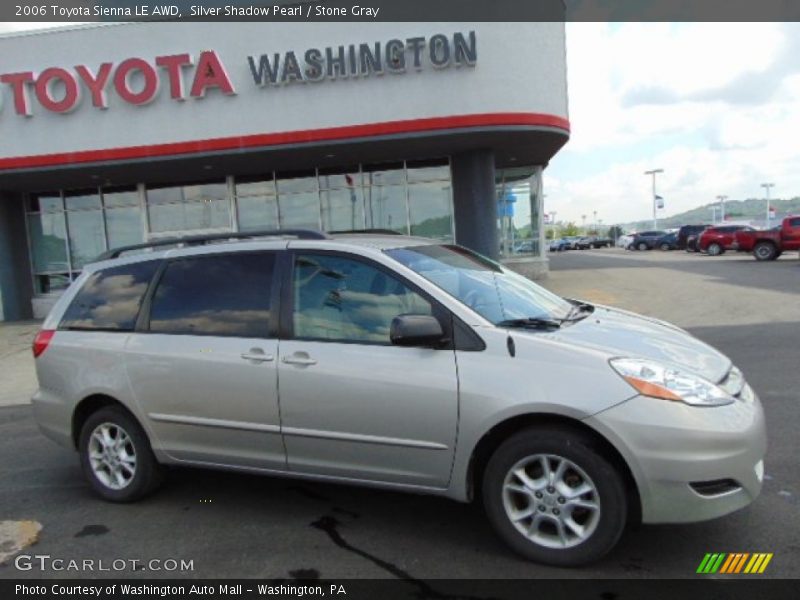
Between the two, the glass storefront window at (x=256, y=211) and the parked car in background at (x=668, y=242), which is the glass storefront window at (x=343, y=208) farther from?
the parked car in background at (x=668, y=242)

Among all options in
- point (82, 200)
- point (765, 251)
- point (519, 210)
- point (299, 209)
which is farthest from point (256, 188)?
point (765, 251)

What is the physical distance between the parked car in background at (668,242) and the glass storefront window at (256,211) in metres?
33.8

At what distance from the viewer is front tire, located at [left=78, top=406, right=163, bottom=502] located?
4387mm

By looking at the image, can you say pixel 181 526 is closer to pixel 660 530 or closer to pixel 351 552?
pixel 351 552

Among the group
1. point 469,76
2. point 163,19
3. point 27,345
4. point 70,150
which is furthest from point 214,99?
point 27,345

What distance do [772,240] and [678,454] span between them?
1039 inches

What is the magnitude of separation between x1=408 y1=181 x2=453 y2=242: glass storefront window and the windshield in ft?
42.8

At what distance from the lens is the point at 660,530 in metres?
3.61

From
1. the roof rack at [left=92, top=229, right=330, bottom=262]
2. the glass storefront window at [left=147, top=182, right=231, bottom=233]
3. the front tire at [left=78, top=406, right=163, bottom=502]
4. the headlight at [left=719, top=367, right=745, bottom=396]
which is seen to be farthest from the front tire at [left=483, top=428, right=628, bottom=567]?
the glass storefront window at [left=147, top=182, right=231, bottom=233]

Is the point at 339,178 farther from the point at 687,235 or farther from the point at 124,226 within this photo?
the point at 687,235

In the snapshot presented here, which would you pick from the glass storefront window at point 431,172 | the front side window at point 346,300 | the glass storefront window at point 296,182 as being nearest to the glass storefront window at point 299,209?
the glass storefront window at point 296,182

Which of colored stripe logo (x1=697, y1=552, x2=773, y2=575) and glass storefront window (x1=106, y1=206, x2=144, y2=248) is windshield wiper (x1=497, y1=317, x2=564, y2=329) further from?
glass storefront window (x1=106, y1=206, x2=144, y2=248)

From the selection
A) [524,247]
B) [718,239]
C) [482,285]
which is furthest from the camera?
[718,239]

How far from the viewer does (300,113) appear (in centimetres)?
1483
